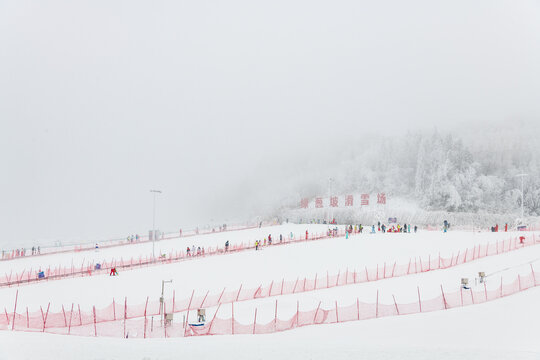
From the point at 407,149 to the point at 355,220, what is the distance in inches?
2102

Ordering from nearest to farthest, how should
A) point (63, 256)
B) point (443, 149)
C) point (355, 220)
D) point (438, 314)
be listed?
point (438, 314)
point (63, 256)
point (355, 220)
point (443, 149)

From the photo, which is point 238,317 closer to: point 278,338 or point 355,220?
point 278,338

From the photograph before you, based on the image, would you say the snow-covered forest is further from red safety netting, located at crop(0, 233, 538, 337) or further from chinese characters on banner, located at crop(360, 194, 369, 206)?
red safety netting, located at crop(0, 233, 538, 337)

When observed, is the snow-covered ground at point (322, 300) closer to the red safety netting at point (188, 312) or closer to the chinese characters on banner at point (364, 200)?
the red safety netting at point (188, 312)

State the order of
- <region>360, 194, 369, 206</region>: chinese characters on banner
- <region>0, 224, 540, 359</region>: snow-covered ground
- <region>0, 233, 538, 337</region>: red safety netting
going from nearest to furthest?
<region>0, 224, 540, 359</region>: snow-covered ground, <region>0, 233, 538, 337</region>: red safety netting, <region>360, 194, 369, 206</region>: chinese characters on banner

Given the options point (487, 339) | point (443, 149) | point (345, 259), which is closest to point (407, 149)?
point (443, 149)

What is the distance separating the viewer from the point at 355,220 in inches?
3935

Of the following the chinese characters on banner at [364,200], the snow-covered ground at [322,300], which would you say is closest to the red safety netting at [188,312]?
the snow-covered ground at [322,300]

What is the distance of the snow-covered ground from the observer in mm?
18250

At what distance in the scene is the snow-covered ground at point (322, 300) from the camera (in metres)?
18.2

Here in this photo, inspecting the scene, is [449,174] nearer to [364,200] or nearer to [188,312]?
[364,200]

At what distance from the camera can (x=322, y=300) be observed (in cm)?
2830

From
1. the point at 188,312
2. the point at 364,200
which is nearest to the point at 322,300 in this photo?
the point at 188,312

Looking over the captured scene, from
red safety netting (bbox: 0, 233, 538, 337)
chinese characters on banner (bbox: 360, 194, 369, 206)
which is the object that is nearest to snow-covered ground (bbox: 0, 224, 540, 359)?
red safety netting (bbox: 0, 233, 538, 337)
